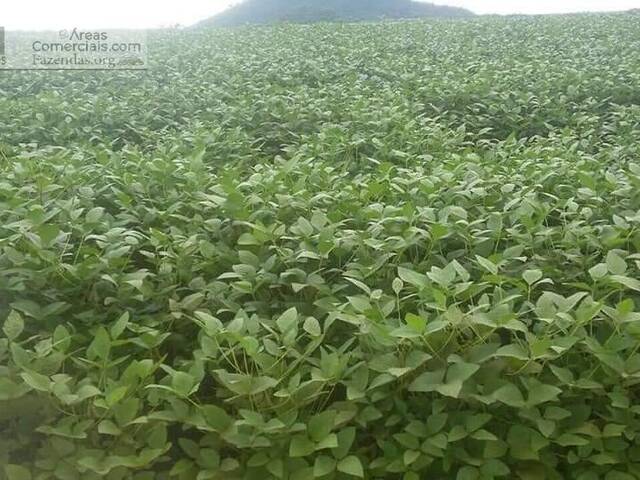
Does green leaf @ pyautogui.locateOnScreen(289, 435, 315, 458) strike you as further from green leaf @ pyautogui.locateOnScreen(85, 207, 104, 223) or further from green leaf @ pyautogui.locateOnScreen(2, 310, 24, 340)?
green leaf @ pyautogui.locateOnScreen(85, 207, 104, 223)

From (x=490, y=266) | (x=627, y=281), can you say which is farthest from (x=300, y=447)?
(x=627, y=281)

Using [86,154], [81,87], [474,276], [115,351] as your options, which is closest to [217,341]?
[115,351]

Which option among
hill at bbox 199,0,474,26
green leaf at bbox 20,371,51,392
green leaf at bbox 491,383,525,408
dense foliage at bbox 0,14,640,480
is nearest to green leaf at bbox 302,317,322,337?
dense foliage at bbox 0,14,640,480

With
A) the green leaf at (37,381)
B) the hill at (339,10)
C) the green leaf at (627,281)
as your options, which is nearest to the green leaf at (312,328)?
the green leaf at (37,381)

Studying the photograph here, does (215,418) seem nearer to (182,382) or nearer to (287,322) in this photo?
(182,382)

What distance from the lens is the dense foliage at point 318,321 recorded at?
1.08 meters

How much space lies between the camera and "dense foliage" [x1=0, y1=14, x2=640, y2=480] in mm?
1077

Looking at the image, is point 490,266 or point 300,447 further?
point 490,266

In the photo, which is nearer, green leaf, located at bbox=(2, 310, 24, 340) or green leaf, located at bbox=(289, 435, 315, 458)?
green leaf, located at bbox=(289, 435, 315, 458)

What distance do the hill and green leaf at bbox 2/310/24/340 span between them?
31.6ft

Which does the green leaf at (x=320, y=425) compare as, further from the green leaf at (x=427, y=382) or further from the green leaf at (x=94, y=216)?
the green leaf at (x=94, y=216)

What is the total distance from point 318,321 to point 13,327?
531 mm

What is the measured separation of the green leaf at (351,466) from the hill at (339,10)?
9.91 meters

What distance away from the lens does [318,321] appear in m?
1.28
